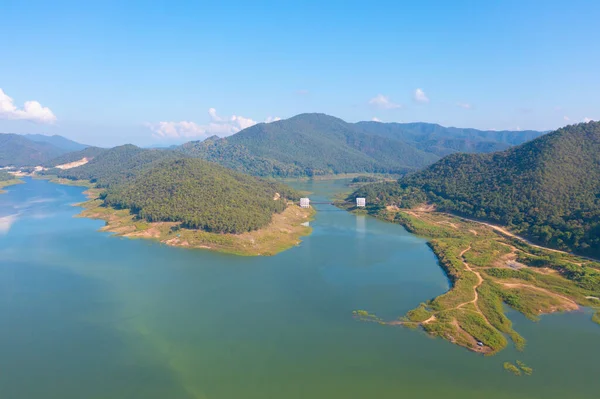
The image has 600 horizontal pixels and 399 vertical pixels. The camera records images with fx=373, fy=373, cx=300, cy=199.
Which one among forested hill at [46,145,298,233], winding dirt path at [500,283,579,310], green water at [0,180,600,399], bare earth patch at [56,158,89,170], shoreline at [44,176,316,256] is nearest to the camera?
green water at [0,180,600,399]

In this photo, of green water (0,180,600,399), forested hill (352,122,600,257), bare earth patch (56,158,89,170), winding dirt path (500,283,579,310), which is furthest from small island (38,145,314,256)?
bare earth patch (56,158,89,170)

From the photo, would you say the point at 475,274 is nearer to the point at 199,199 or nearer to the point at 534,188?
the point at 534,188

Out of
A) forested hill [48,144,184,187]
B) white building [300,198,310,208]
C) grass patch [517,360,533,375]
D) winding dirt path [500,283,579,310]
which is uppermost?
forested hill [48,144,184,187]

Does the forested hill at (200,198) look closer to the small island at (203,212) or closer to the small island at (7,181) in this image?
the small island at (203,212)

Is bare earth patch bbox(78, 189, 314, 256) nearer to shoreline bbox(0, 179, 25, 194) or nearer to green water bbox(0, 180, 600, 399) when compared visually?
green water bbox(0, 180, 600, 399)

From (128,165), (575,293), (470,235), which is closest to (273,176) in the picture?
(128,165)

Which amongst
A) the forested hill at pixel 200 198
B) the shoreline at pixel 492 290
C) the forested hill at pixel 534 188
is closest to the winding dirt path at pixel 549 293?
the shoreline at pixel 492 290
